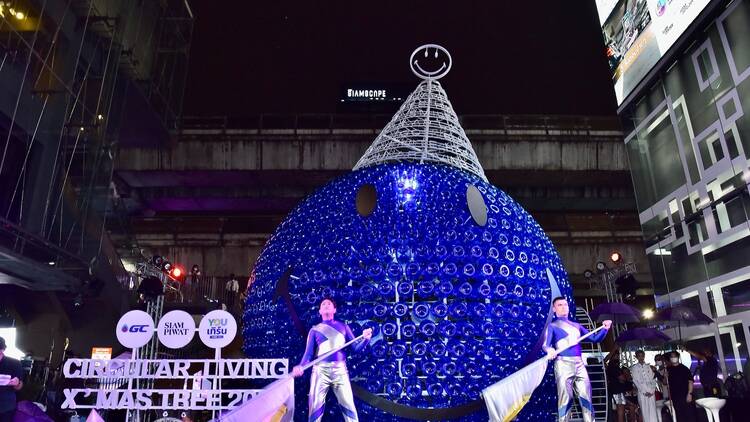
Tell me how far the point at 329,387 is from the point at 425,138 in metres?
2.89

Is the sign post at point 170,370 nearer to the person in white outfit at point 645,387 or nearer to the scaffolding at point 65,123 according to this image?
the person in white outfit at point 645,387

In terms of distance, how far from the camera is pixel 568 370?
16.1ft

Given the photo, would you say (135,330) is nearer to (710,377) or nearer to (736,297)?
(710,377)

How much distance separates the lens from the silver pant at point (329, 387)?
15.0 ft

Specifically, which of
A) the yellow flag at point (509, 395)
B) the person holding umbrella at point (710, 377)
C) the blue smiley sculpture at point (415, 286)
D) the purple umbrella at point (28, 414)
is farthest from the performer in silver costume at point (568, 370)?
the person holding umbrella at point (710, 377)

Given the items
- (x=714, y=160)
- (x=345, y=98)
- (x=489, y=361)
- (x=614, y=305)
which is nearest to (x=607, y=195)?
(x=345, y=98)

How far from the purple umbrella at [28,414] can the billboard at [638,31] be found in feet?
36.7

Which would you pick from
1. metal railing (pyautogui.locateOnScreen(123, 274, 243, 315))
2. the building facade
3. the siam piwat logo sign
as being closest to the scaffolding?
metal railing (pyautogui.locateOnScreen(123, 274, 243, 315))

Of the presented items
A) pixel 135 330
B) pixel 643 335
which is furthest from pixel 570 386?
pixel 643 335

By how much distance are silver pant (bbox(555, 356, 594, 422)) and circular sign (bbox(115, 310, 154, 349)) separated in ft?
13.6

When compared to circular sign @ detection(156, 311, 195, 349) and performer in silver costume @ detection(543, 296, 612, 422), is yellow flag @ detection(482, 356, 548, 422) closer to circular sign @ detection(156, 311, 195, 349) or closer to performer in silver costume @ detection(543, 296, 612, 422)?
performer in silver costume @ detection(543, 296, 612, 422)

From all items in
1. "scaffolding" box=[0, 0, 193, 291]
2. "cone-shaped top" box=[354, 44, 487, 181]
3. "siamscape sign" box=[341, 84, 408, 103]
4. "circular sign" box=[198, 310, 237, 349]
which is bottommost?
"circular sign" box=[198, 310, 237, 349]

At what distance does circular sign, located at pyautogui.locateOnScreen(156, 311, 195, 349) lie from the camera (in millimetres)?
6242

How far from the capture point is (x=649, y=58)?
40.7ft
